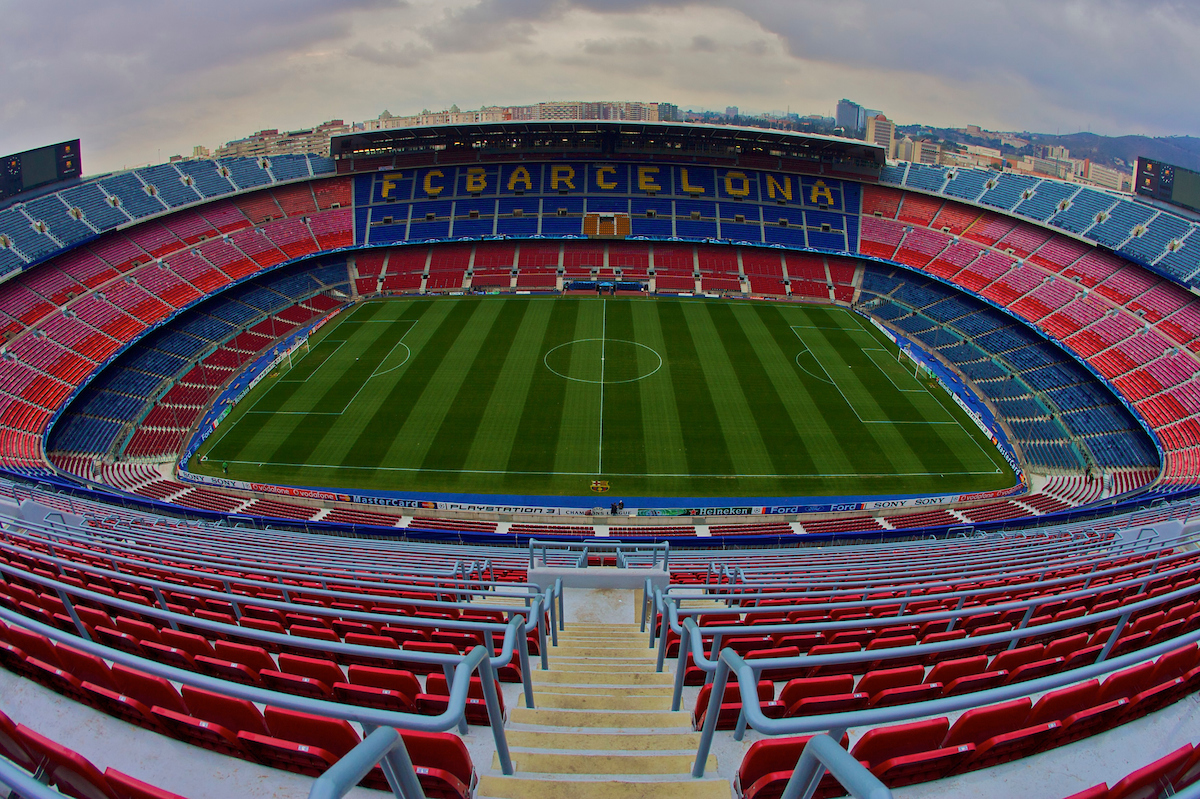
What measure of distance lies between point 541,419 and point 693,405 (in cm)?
911

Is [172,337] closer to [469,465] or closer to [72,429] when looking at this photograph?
[72,429]

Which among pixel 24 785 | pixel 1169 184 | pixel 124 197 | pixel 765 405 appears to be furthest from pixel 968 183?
pixel 124 197

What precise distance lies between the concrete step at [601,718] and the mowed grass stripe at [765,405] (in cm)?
2742

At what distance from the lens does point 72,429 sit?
34719 mm

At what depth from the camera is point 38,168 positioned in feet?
156

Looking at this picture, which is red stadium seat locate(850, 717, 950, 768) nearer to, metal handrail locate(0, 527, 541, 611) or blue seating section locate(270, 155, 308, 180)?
metal handrail locate(0, 527, 541, 611)

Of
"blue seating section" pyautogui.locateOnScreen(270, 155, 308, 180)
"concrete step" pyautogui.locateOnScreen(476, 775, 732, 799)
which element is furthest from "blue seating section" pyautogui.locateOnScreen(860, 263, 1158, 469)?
"blue seating section" pyautogui.locateOnScreen(270, 155, 308, 180)

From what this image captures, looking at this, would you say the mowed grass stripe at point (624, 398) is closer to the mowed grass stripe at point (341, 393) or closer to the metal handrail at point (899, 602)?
the mowed grass stripe at point (341, 393)

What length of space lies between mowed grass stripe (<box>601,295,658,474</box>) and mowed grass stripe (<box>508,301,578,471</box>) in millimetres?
2836

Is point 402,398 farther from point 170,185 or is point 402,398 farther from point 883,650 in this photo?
point 883,650

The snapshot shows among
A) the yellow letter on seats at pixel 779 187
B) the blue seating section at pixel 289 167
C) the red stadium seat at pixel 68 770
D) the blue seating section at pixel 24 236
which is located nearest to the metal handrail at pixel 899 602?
the red stadium seat at pixel 68 770

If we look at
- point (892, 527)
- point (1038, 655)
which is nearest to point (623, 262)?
point (892, 527)

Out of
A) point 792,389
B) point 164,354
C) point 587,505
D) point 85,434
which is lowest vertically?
point 587,505

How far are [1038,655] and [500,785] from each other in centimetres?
533
